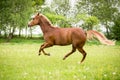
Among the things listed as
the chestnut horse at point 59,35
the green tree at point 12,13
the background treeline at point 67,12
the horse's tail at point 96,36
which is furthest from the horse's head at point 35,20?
the green tree at point 12,13

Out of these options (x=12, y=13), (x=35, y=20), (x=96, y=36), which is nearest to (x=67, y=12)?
(x=96, y=36)

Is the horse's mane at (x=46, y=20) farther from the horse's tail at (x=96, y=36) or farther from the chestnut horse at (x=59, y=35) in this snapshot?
the horse's tail at (x=96, y=36)

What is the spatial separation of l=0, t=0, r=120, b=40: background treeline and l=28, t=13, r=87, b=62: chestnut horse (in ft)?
1.37

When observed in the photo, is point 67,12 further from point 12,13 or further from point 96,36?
point 12,13

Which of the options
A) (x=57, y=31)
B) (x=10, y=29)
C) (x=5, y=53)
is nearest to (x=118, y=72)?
(x=10, y=29)

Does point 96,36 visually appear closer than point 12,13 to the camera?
No

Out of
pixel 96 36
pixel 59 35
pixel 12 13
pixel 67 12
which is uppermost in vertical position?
pixel 12 13

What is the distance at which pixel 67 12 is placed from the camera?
5.15m

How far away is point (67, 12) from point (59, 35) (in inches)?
43.5

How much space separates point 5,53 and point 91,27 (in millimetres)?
1687

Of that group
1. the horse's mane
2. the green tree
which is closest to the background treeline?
the green tree

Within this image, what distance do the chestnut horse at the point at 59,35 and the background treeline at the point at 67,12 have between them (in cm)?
42

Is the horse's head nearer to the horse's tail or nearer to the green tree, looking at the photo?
the horse's tail

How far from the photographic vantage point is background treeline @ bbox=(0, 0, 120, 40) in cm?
445
